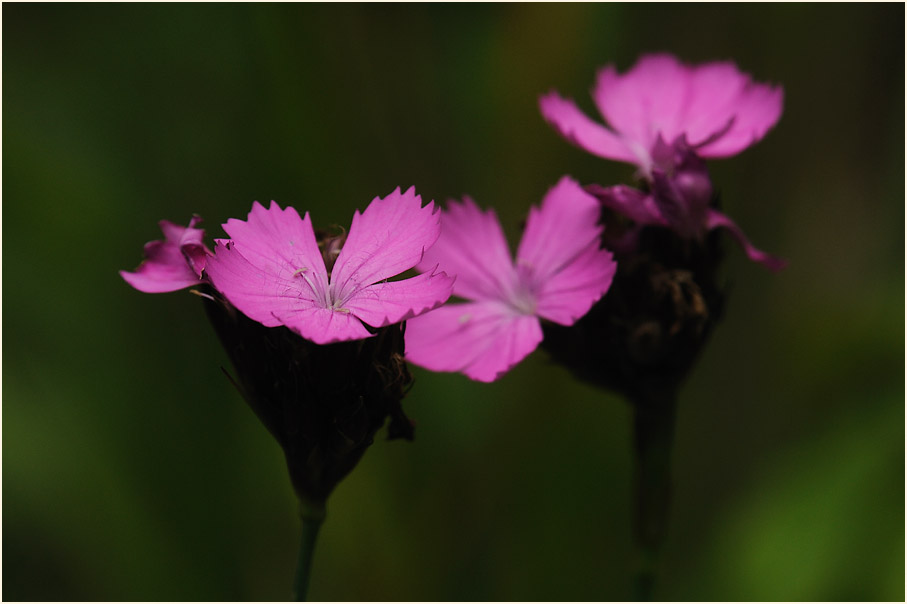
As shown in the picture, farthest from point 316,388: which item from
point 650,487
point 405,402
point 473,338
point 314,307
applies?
point 405,402

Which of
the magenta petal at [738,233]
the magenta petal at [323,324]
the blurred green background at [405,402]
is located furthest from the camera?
the blurred green background at [405,402]

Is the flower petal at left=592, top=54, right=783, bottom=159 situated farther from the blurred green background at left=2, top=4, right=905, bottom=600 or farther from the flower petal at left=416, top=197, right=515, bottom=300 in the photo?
the blurred green background at left=2, top=4, right=905, bottom=600

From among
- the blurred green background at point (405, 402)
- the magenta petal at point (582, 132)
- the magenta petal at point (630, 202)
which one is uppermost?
the magenta petal at point (582, 132)

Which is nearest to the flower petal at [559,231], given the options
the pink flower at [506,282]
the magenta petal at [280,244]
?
the pink flower at [506,282]

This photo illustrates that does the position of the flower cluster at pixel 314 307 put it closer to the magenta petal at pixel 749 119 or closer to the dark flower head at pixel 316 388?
the dark flower head at pixel 316 388

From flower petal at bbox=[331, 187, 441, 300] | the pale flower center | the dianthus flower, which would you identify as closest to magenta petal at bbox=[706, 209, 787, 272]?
the dianthus flower

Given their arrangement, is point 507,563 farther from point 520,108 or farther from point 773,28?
point 773,28

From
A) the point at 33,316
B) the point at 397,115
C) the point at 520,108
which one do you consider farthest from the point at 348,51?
the point at 33,316
